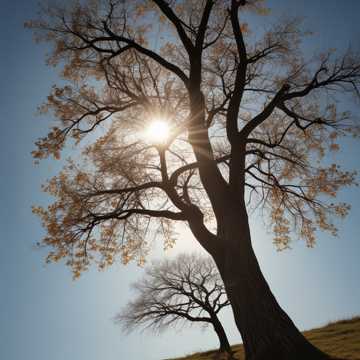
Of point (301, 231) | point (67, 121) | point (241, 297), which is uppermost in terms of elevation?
point (67, 121)

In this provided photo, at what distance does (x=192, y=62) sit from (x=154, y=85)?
2.01 meters

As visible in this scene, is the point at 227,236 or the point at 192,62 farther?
the point at 192,62

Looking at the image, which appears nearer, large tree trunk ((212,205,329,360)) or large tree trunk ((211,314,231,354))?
large tree trunk ((212,205,329,360))

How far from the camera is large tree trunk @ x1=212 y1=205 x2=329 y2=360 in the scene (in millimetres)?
5594

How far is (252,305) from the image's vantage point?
19.9ft

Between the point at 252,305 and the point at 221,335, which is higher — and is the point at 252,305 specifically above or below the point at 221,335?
below

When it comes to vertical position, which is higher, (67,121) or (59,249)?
(67,121)

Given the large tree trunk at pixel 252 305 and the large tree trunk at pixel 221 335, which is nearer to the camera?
the large tree trunk at pixel 252 305

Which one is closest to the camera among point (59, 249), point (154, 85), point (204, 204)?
point (59, 249)

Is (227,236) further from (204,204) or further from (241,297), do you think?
(204,204)

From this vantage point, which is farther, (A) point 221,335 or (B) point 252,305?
(A) point 221,335

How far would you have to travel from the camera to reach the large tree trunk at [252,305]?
220 inches

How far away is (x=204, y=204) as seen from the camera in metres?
11.5

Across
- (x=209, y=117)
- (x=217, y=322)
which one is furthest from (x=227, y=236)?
(x=217, y=322)
